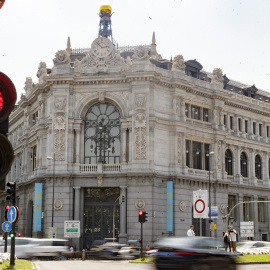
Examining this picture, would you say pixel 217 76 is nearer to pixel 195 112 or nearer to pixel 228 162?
pixel 195 112

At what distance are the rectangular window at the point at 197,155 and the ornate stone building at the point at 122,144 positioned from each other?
0.36 ft

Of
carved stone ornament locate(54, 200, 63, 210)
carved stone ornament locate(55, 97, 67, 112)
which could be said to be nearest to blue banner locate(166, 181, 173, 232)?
carved stone ornament locate(54, 200, 63, 210)

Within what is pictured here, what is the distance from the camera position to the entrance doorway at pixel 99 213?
52.4 m

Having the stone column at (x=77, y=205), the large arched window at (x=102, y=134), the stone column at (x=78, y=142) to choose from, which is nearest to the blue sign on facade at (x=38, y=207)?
the stone column at (x=77, y=205)

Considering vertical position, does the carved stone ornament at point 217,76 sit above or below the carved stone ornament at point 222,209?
above

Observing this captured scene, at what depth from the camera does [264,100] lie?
2921 inches

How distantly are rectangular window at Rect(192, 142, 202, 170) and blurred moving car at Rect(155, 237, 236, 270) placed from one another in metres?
39.7

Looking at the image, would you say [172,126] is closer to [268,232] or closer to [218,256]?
[268,232]

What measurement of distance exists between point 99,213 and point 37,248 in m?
15.3

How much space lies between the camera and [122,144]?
174 ft

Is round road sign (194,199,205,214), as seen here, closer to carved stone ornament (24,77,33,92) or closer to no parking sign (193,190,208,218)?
no parking sign (193,190,208,218)

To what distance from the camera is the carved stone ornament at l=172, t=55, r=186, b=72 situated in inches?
2242

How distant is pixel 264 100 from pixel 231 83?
550cm

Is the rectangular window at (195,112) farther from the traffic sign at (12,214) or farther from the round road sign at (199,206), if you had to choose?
the traffic sign at (12,214)
